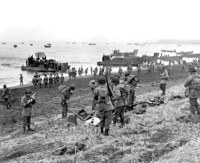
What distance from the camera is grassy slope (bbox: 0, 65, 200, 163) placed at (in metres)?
4.52

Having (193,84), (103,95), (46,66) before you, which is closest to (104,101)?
(103,95)

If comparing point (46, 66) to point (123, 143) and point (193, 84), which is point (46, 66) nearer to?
point (193, 84)

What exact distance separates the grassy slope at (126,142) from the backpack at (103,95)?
37.1 inches

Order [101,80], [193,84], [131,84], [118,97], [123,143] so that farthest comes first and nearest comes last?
[131,84], [193,84], [118,97], [101,80], [123,143]

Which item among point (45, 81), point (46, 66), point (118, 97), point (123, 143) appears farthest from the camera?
point (46, 66)

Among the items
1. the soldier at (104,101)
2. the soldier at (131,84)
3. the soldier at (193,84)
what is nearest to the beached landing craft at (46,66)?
the soldier at (131,84)

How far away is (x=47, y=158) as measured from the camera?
16.0 ft

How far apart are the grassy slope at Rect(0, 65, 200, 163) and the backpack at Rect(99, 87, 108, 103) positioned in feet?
3.09

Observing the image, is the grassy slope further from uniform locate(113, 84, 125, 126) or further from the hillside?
uniform locate(113, 84, 125, 126)

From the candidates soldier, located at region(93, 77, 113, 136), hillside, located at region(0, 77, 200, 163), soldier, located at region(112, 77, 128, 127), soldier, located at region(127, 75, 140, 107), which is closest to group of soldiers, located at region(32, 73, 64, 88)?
soldier, located at region(127, 75, 140, 107)

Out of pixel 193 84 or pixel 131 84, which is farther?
pixel 131 84

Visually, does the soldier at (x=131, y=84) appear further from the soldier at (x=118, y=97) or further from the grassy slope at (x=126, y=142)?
the soldier at (x=118, y=97)

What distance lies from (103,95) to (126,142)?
1.23 meters

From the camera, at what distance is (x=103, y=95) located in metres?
5.70
